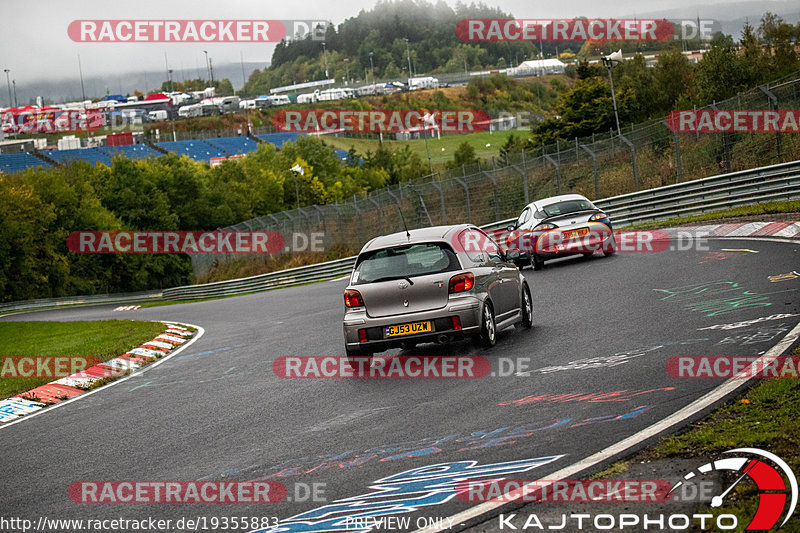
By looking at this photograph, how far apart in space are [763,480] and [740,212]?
19.8 metres

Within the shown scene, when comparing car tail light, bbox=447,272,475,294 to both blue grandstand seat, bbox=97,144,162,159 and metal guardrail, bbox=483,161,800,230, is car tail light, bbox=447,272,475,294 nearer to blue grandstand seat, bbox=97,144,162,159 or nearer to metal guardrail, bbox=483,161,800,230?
metal guardrail, bbox=483,161,800,230

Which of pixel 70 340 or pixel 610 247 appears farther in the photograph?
pixel 610 247

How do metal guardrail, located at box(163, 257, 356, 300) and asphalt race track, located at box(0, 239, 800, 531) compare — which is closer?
asphalt race track, located at box(0, 239, 800, 531)

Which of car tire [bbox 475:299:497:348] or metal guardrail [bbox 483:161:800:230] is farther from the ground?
metal guardrail [bbox 483:161:800:230]

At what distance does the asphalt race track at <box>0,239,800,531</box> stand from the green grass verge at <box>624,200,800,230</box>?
736cm

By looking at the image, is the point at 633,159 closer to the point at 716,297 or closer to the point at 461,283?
the point at 716,297

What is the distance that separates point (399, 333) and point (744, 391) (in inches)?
176

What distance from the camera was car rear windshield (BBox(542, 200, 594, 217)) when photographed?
2031cm

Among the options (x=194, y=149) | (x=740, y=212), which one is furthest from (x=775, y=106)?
(x=194, y=149)

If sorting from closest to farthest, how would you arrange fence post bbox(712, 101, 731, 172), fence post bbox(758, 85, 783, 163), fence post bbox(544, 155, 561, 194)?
1. fence post bbox(758, 85, 783, 163)
2. fence post bbox(712, 101, 731, 172)
3. fence post bbox(544, 155, 561, 194)

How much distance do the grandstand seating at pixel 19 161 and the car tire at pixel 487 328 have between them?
338 feet

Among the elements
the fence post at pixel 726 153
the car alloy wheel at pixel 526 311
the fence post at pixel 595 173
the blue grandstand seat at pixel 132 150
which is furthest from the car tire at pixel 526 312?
the blue grandstand seat at pixel 132 150

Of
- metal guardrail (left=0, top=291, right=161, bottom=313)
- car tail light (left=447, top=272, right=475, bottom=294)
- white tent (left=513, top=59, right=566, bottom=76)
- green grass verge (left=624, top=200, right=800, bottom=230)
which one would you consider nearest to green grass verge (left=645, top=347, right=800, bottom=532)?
car tail light (left=447, top=272, right=475, bottom=294)

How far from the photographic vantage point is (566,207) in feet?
67.0
